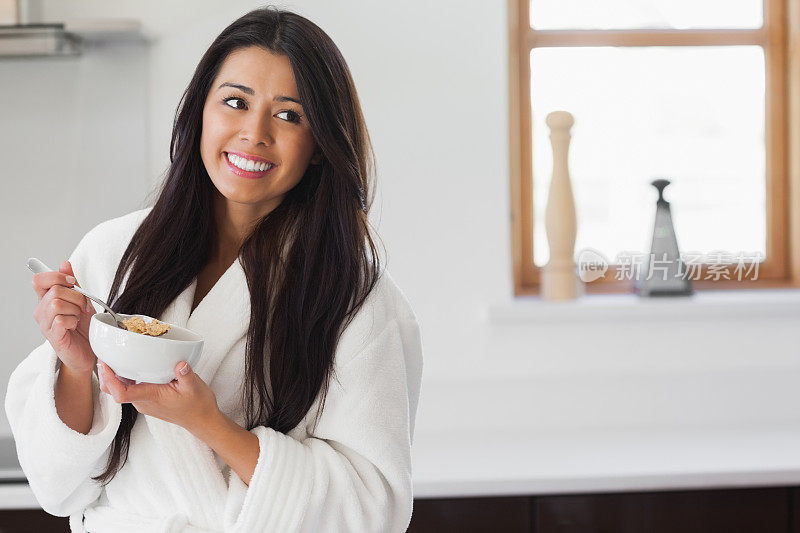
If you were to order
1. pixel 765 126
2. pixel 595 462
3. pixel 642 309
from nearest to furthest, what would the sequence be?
pixel 595 462 → pixel 642 309 → pixel 765 126

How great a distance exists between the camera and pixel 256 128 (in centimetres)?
110

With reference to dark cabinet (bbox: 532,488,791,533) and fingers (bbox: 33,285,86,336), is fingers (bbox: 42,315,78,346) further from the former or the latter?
dark cabinet (bbox: 532,488,791,533)

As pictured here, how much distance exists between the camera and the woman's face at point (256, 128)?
3.65ft

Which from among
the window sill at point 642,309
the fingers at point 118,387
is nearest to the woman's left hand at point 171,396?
the fingers at point 118,387

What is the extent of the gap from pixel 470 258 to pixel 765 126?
1.03 metres

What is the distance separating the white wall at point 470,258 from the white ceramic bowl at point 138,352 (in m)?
1.14

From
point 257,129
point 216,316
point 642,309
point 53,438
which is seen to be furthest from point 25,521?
point 642,309

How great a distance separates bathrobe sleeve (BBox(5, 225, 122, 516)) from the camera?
108cm

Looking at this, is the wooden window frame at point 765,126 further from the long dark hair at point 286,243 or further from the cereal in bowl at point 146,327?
the cereal in bowl at point 146,327

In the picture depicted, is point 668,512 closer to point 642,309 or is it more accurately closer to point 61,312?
point 642,309

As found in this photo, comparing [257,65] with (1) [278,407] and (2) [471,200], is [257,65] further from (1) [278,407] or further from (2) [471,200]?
(2) [471,200]

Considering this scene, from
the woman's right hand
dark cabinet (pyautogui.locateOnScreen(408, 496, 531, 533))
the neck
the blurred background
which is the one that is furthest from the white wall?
the woman's right hand

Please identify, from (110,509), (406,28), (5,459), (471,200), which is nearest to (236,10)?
(406,28)

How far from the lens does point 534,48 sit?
2361 millimetres
